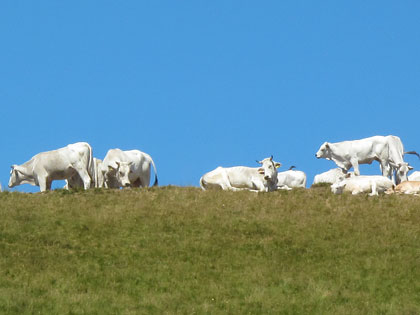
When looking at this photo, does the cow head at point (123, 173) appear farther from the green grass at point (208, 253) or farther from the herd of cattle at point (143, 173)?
the green grass at point (208, 253)

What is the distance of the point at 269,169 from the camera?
37812mm

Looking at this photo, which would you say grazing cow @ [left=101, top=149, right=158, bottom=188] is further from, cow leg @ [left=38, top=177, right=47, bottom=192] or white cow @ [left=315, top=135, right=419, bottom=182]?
white cow @ [left=315, top=135, right=419, bottom=182]

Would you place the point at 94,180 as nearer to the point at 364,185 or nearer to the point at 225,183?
the point at 225,183

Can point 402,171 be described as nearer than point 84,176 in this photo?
No

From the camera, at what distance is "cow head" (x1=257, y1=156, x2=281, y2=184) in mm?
37594

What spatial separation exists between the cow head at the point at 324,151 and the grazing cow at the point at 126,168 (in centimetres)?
1013

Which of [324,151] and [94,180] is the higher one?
[324,151]

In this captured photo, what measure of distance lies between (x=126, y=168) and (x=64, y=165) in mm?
2756

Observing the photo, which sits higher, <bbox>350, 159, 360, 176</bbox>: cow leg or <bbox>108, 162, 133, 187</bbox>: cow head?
<bbox>350, 159, 360, 176</bbox>: cow leg

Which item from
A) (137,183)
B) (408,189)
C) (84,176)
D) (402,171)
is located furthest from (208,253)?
(402,171)

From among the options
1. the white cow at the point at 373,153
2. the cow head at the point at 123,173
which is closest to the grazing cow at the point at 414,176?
the white cow at the point at 373,153

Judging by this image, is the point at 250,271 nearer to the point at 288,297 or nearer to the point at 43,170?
the point at 288,297

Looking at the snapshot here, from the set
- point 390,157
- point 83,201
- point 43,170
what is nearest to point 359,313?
point 83,201

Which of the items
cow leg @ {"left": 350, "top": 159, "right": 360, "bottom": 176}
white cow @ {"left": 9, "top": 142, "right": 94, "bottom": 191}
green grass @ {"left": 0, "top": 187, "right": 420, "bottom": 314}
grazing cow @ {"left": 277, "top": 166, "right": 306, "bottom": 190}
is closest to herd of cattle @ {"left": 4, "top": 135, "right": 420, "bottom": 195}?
white cow @ {"left": 9, "top": 142, "right": 94, "bottom": 191}
